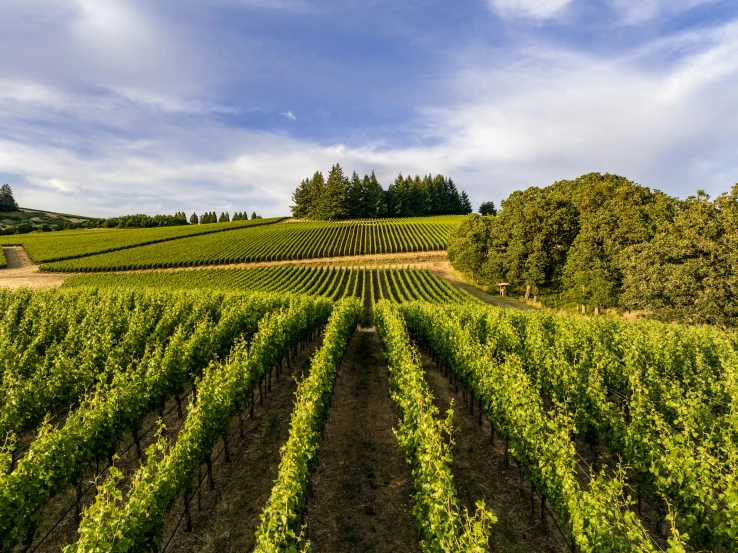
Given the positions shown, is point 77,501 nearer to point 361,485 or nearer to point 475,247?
point 361,485

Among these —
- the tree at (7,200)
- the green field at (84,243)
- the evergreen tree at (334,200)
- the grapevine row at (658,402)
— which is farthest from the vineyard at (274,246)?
the tree at (7,200)

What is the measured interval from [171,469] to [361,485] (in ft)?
17.0

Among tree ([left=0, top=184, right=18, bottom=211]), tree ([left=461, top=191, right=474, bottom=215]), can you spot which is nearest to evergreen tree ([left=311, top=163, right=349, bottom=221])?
tree ([left=461, top=191, right=474, bottom=215])

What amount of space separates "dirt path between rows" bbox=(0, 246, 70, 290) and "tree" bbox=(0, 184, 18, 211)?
331ft

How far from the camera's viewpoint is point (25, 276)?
51.7 metres

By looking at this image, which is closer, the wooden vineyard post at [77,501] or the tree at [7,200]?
the wooden vineyard post at [77,501]

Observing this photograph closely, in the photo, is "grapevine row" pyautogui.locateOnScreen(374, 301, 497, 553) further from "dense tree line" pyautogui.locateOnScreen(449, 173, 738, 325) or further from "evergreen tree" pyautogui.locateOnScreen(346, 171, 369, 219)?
"evergreen tree" pyautogui.locateOnScreen(346, 171, 369, 219)

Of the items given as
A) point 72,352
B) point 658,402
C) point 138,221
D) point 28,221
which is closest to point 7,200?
point 28,221

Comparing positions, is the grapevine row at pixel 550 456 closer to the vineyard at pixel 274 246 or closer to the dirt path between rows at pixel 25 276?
the vineyard at pixel 274 246

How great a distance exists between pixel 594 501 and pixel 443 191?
4671 inches

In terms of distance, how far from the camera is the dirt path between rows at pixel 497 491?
8.05 metres

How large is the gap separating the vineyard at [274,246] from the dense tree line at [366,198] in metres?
18.1

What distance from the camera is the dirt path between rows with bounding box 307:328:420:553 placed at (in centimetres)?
818

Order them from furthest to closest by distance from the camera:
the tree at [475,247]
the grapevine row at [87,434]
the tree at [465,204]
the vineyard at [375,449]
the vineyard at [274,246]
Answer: the tree at [465,204] < the vineyard at [274,246] < the tree at [475,247] < the grapevine row at [87,434] < the vineyard at [375,449]
